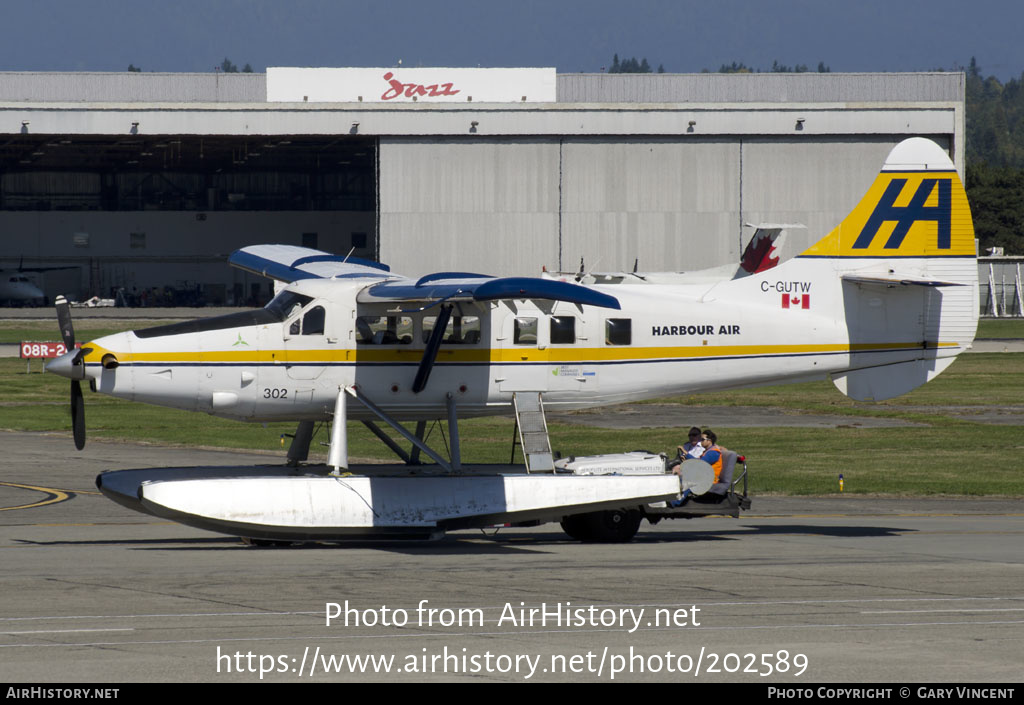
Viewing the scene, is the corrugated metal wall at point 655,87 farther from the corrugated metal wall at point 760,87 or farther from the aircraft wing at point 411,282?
the aircraft wing at point 411,282

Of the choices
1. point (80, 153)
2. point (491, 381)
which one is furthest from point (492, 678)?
point (80, 153)

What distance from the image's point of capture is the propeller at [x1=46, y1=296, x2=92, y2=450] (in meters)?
14.9

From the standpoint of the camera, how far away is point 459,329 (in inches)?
648

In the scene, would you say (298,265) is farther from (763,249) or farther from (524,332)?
(763,249)

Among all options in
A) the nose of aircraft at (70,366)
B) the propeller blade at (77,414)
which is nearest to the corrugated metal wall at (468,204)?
the propeller blade at (77,414)

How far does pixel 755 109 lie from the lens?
223 feet

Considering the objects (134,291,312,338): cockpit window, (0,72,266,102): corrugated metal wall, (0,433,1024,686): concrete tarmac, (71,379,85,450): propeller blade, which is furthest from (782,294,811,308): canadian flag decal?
(0,72,266,102): corrugated metal wall

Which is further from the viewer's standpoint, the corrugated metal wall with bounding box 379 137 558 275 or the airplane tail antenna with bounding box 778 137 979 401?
the corrugated metal wall with bounding box 379 137 558 275

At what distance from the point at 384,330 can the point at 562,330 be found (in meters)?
2.39

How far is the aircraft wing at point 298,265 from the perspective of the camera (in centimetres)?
1847

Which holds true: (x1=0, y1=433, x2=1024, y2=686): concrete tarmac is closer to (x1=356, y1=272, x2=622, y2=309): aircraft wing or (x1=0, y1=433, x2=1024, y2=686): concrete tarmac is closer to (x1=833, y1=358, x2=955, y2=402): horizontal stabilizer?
(x1=833, y1=358, x2=955, y2=402): horizontal stabilizer

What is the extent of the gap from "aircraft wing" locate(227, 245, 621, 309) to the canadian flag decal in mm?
3955

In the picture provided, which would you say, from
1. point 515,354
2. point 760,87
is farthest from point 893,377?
point 760,87

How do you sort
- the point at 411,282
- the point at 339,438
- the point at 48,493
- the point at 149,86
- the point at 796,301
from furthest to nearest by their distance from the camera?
the point at 149,86 → the point at 48,493 → the point at 796,301 → the point at 411,282 → the point at 339,438
